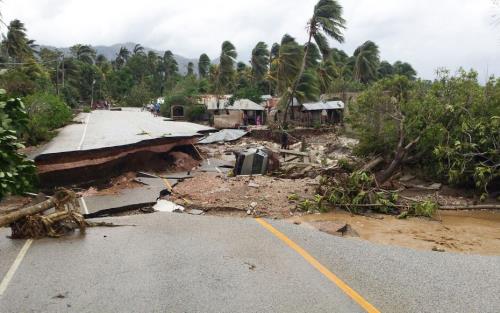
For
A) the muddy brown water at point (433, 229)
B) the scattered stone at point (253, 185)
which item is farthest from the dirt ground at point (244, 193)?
the muddy brown water at point (433, 229)

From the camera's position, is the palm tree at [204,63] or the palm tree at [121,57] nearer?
the palm tree at [204,63]

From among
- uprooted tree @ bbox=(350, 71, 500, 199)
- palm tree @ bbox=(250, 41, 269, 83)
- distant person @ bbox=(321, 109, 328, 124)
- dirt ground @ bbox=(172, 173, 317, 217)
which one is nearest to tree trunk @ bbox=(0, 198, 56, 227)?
dirt ground @ bbox=(172, 173, 317, 217)

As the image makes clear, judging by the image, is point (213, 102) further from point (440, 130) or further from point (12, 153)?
point (12, 153)

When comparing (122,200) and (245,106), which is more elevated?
(245,106)

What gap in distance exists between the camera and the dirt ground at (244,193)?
431 inches

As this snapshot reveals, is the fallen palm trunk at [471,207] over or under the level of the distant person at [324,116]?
under

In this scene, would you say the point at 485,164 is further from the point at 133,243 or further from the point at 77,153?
the point at 77,153

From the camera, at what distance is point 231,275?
591 cm

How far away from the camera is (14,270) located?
20.3 ft

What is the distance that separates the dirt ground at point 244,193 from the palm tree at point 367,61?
48.7 m

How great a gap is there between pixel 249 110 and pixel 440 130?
122 ft

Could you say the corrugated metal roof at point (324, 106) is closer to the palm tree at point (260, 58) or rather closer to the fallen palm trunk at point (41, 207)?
the palm tree at point (260, 58)

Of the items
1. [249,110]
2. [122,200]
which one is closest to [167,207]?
[122,200]

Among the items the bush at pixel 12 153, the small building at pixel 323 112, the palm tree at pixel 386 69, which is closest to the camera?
the bush at pixel 12 153
